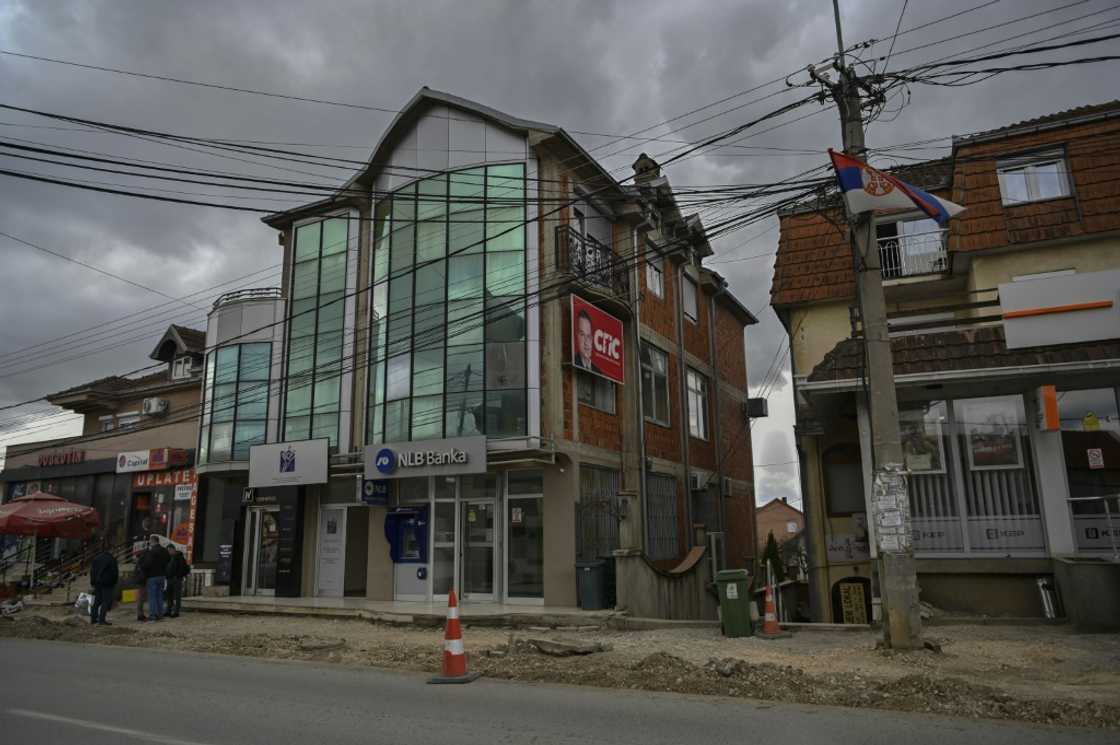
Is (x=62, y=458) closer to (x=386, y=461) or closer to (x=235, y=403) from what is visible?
(x=235, y=403)

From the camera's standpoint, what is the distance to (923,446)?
13820mm

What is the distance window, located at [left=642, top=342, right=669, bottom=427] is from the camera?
2158 centimetres

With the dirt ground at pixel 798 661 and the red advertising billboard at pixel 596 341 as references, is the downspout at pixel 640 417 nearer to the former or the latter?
the red advertising billboard at pixel 596 341

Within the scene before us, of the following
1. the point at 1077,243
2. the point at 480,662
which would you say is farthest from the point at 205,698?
the point at 1077,243

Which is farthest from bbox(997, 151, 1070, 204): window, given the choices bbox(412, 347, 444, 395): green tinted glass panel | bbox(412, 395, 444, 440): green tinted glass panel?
bbox(412, 395, 444, 440): green tinted glass panel

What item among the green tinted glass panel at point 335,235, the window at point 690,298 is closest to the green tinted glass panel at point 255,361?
the green tinted glass panel at point 335,235

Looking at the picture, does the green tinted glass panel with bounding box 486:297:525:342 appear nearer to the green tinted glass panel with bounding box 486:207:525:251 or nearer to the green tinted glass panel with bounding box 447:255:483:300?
the green tinted glass panel with bounding box 447:255:483:300

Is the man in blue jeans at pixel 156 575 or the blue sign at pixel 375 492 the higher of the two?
the blue sign at pixel 375 492

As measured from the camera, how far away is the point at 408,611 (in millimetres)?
15836

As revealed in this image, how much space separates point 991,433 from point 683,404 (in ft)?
35.8

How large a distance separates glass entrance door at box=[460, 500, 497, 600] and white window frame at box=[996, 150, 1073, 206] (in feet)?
43.7

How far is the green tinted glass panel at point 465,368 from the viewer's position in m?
17.9

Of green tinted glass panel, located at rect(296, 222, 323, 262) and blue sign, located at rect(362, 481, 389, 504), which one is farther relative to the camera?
green tinted glass panel, located at rect(296, 222, 323, 262)

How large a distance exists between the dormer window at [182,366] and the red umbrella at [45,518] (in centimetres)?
940
